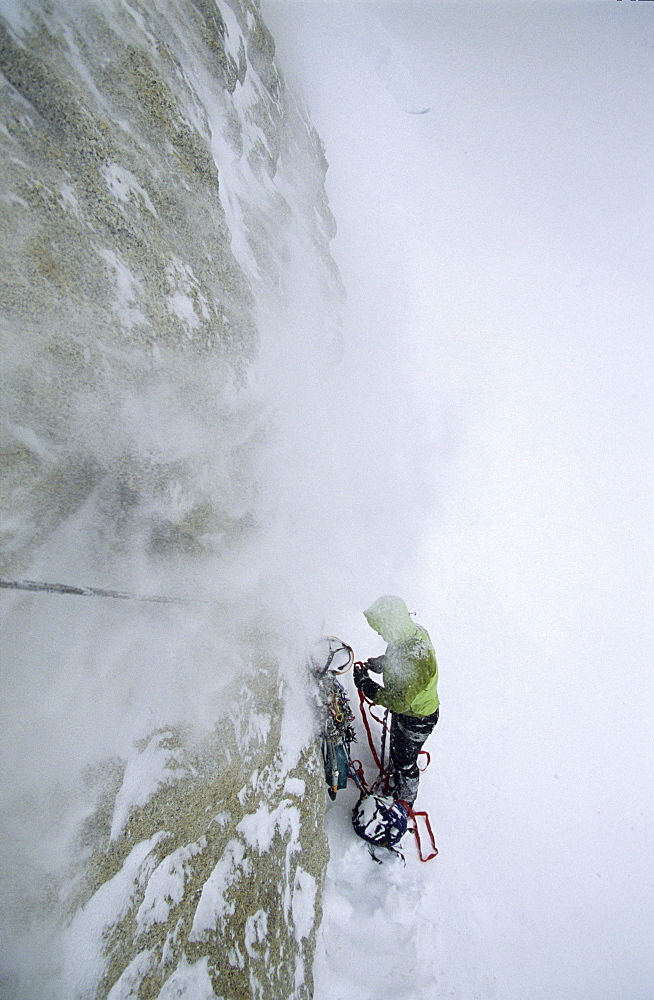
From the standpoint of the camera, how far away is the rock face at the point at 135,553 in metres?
1.73

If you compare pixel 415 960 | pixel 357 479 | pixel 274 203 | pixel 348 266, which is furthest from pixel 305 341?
pixel 415 960

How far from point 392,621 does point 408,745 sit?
1.13 meters

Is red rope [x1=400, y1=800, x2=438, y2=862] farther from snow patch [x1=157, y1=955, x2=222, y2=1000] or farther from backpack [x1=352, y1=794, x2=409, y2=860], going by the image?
snow patch [x1=157, y1=955, x2=222, y2=1000]

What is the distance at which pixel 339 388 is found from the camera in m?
6.24

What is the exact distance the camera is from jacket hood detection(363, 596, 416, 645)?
334cm

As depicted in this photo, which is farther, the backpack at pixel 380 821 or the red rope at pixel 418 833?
the red rope at pixel 418 833

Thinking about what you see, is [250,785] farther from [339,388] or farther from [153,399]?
[339,388]

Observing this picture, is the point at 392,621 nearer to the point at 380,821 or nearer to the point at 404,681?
the point at 404,681

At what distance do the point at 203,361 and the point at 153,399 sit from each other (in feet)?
1.54

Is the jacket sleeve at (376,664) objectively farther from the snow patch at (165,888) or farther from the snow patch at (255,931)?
the snow patch at (165,888)

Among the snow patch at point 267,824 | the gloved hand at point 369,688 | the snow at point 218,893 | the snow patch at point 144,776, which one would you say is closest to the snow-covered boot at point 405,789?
the gloved hand at point 369,688

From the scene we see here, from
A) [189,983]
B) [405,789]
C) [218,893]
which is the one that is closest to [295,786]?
[218,893]

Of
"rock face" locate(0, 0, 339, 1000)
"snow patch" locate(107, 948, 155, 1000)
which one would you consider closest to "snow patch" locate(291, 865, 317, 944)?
"rock face" locate(0, 0, 339, 1000)

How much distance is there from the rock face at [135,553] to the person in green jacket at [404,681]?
28.5 inches
